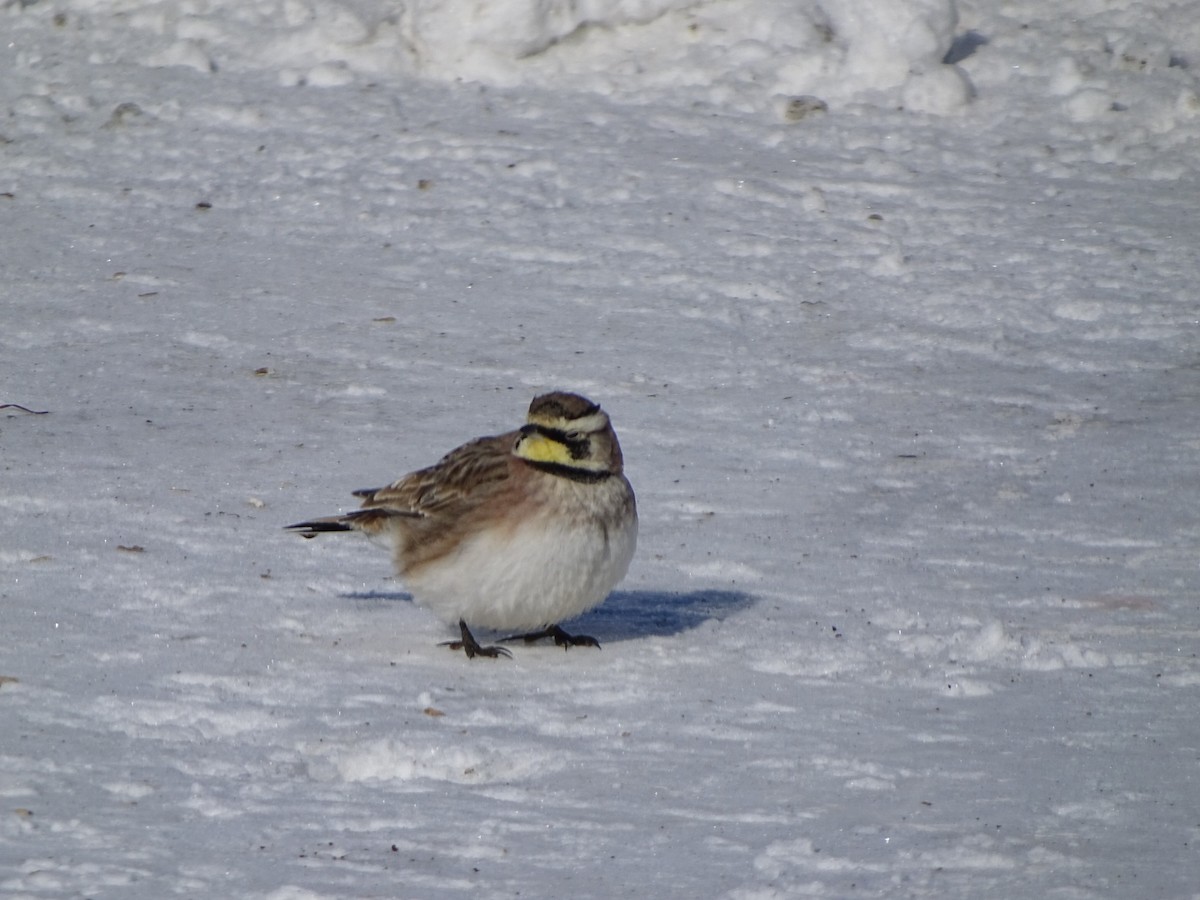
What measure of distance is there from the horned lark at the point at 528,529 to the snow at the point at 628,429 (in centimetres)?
20

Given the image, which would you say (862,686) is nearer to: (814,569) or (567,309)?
(814,569)

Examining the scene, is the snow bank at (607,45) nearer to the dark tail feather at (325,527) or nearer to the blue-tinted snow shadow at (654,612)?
the blue-tinted snow shadow at (654,612)

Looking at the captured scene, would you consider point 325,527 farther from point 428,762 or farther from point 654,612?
point 428,762

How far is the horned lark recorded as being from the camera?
175 inches

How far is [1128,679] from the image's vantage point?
4496 mm

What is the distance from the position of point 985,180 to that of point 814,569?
4.37m

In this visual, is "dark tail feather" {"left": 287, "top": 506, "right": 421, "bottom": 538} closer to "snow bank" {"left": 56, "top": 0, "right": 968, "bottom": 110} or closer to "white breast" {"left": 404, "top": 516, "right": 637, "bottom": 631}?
"white breast" {"left": 404, "top": 516, "right": 637, "bottom": 631}

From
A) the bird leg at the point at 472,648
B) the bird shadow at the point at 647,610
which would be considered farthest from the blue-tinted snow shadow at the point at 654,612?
the bird leg at the point at 472,648

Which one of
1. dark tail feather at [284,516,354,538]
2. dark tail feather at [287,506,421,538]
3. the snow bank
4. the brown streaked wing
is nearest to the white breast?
the brown streaked wing

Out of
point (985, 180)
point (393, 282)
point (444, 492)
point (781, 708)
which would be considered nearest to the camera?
point (781, 708)

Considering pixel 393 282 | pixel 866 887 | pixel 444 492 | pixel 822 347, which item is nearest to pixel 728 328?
pixel 822 347

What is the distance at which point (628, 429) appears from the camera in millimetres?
6656

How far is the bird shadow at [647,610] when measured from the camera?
4.95 meters

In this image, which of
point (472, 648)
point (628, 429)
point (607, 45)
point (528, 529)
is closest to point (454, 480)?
point (528, 529)
